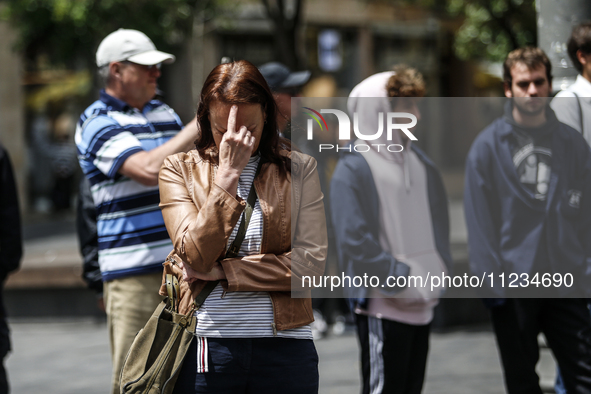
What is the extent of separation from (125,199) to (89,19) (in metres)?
9.57

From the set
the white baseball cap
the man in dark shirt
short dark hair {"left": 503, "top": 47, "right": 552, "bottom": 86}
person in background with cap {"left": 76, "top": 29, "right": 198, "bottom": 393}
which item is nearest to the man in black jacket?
person in background with cap {"left": 76, "top": 29, "right": 198, "bottom": 393}

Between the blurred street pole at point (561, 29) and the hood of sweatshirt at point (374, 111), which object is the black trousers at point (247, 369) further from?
the blurred street pole at point (561, 29)

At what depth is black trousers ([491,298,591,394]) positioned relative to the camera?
11.1ft

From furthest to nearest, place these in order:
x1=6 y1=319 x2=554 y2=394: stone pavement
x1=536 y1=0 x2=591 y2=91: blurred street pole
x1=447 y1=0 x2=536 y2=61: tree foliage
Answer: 1. x1=447 y1=0 x2=536 y2=61: tree foliage
2. x1=6 y1=319 x2=554 y2=394: stone pavement
3. x1=536 y1=0 x2=591 y2=91: blurred street pole

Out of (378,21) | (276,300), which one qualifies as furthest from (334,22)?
(276,300)

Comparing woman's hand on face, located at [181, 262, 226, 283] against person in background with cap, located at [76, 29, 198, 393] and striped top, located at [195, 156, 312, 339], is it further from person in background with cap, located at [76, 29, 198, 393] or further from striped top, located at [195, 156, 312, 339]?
person in background with cap, located at [76, 29, 198, 393]

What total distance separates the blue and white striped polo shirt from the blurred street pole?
2243 millimetres

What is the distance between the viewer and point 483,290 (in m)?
3.33

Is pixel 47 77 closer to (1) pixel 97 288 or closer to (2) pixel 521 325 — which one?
(1) pixel 97 288

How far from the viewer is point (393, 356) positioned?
11.1 feet

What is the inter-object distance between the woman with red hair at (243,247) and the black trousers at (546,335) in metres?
1.40

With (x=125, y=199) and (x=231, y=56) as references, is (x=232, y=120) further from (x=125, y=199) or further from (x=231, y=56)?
(x=231, y=56)

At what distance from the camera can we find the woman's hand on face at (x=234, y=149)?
2.29 m

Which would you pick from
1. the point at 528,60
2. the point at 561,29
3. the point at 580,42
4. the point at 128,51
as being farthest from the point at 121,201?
the point at 561,29
